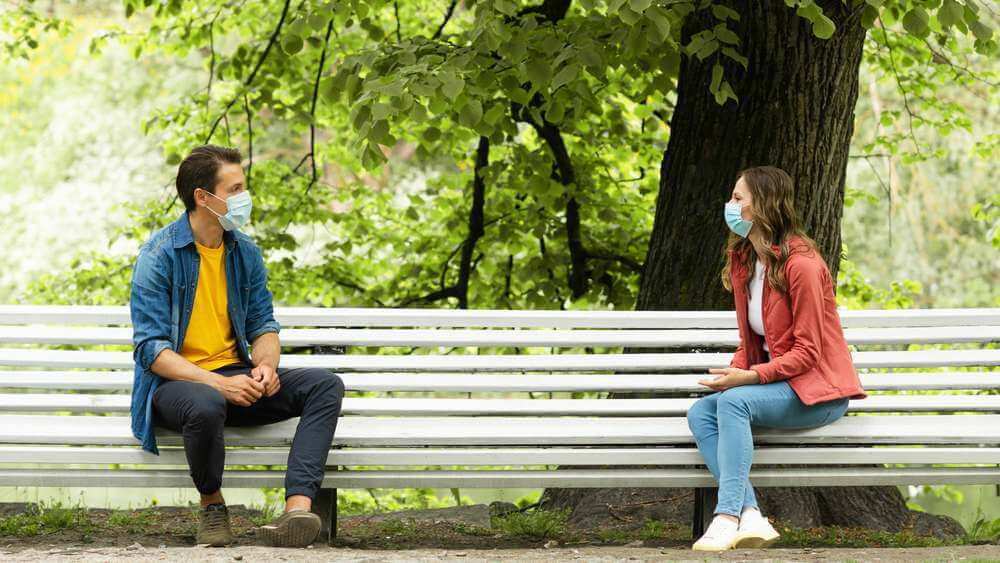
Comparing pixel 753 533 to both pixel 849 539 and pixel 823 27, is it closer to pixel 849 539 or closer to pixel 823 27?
pixel 849 539

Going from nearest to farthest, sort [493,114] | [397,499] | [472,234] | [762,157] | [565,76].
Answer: [565,76] → [762,157] → [493,114] → [472,234] → [397,499]

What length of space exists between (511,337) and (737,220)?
972 millimetres

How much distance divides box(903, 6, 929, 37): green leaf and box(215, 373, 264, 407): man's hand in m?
2.84

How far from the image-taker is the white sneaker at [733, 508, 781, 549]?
4055mm

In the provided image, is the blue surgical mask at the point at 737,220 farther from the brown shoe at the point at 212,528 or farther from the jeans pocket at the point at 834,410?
the brown shoe at the point at 212,528

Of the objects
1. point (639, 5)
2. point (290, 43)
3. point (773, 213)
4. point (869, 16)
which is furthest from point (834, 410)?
point (290, 43)

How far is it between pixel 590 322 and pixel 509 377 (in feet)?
1.35

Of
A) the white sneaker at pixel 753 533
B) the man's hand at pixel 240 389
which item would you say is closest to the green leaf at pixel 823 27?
the white sneaker at pixel 753 533

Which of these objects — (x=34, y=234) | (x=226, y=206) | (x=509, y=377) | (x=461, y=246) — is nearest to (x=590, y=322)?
(x=509, y=377)

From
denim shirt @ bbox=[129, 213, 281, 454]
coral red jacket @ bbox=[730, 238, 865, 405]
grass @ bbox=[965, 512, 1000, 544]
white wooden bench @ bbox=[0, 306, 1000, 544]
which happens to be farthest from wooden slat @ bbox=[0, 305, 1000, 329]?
grass @ bbox=[965, 512, 1000, 544]

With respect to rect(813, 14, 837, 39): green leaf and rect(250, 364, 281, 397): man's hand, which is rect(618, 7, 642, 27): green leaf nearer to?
rect(813, 14, 837, 39): green leaf

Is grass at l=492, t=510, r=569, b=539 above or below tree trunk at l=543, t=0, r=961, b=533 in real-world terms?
below

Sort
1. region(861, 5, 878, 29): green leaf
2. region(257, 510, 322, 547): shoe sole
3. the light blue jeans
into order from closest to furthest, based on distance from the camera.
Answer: region(257, 510, 322, 547): shoe sole, the light blue jeans, region(861, 5, 878, 29): green leaf

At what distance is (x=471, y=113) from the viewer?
5.35 meters
